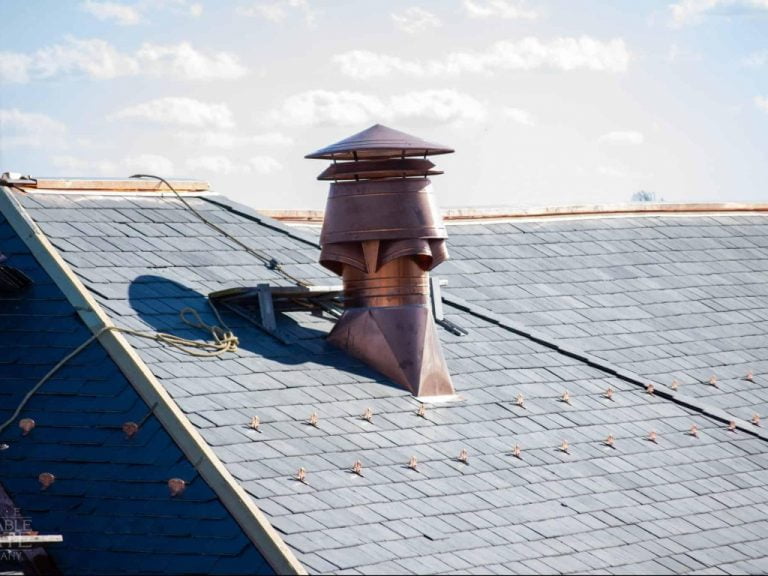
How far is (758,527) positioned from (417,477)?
533 cm

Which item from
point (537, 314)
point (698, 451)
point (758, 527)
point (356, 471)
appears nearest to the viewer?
point (356, 471)

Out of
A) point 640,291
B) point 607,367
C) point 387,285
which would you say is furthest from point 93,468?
point 640,291

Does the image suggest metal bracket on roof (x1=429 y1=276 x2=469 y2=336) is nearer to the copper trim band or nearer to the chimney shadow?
the copper trim band

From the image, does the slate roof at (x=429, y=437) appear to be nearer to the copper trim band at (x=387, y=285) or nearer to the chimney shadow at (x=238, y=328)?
the chimney shadow at (x=238, y=328)

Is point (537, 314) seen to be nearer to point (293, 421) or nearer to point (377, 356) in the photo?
point (377, 356)

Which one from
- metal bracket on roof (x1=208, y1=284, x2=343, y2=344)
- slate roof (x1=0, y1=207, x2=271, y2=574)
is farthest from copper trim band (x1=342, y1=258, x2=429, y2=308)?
slate roof (x1=0, y1=207, x2=271, y2=574)

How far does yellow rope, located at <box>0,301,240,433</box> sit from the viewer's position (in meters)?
21.7

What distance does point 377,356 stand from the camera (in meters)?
24.1

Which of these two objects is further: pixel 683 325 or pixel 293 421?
pixel 683 325

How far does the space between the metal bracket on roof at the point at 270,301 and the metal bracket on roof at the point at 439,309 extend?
1840 millimetres

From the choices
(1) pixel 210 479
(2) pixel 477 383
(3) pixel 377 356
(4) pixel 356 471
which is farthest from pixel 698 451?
(1) pixel 210 479

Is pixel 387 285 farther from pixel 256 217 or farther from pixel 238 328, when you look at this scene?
pixel 256 217

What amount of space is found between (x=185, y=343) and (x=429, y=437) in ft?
11.3

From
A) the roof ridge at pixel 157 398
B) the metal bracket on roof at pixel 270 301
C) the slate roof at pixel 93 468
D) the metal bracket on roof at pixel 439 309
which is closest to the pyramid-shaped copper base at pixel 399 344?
the metal bracket on roof at pixel 270 301
